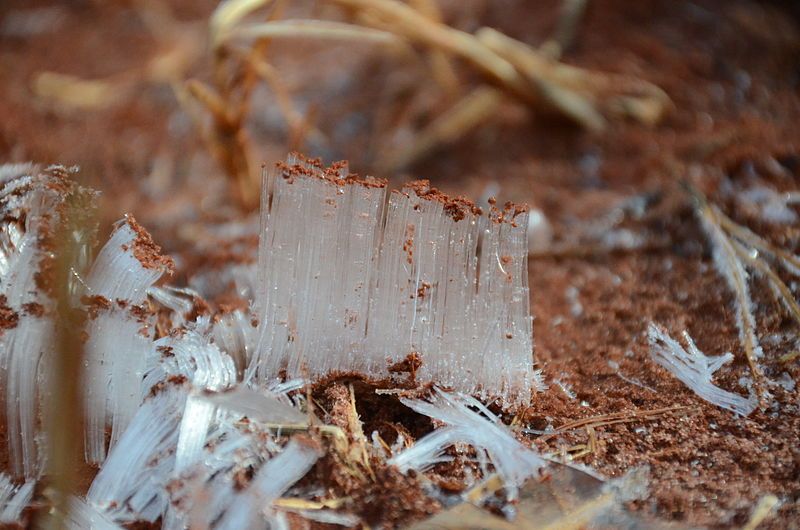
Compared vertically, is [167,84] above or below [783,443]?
above

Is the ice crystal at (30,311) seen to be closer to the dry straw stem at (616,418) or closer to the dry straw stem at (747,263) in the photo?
the dry straw stem at (616,418)

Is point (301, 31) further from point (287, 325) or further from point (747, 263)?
point (747, 263)

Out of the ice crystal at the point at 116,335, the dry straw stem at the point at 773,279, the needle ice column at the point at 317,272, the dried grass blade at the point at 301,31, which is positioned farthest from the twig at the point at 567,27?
the ice crystal at the point at 116,335

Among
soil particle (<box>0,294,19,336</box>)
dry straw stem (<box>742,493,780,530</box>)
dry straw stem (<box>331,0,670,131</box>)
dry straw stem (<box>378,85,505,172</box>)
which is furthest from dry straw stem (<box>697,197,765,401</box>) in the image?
soil particle (<box>0,294,19,336</box>)

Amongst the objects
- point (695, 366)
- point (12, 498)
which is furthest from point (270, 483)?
point (695, 366)

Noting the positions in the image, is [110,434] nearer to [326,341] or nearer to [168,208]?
[326,341]

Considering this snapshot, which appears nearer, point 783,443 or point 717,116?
point 783,443

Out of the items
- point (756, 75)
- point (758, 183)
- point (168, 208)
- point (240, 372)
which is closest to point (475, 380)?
point (240, 372)
